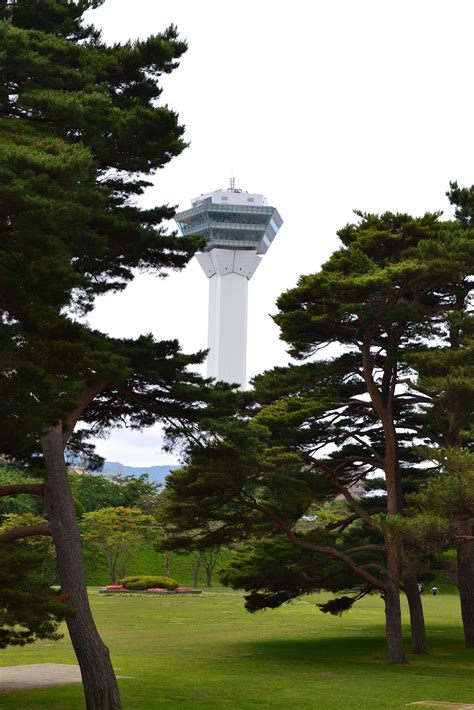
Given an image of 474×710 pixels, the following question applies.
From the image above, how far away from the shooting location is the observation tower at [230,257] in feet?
369

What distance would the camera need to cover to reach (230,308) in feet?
381

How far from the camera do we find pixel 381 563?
25.6 metres

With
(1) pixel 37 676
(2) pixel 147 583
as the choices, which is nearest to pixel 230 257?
(2) pixel 147 583

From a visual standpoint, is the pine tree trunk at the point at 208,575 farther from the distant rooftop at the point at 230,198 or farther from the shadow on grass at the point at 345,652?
the distant rooftop at the point at 230,198

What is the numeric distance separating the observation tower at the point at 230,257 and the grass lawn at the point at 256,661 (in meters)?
75.5

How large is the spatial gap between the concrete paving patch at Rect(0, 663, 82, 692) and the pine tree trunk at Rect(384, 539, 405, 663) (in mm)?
7917

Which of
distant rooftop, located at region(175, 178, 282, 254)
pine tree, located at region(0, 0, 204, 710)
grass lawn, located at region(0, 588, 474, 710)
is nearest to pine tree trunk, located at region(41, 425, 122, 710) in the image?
pine tree, located at region(0, 0, 204, 710)

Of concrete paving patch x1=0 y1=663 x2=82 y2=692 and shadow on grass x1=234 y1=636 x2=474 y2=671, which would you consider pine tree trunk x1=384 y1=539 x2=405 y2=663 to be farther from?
concrete paving patch x1=0 y1=663 x2=82 y2=692

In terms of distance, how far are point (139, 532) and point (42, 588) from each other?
37821 millimetres

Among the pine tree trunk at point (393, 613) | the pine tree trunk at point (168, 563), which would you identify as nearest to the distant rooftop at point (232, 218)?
the pine tree trunk at point (168, 563)

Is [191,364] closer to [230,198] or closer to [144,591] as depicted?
[144,591]

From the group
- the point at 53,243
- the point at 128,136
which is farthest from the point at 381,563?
the point at 53,243

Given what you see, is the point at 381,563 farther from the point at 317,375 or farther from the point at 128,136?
the point at 128,136

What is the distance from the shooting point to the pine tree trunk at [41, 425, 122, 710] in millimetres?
14625
